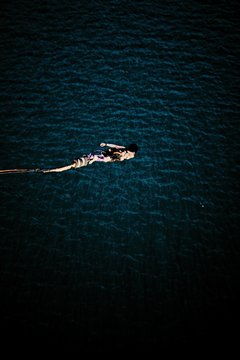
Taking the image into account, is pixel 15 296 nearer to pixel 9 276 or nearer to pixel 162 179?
pixel 9 276

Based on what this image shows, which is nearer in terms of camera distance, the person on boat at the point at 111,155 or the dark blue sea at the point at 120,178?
the dark blue sea at the point at 120,178

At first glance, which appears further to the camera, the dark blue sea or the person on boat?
the person on boat

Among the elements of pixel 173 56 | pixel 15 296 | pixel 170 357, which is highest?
pixel 173 56

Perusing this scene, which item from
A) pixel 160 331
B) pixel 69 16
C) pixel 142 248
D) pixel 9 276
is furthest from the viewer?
pixel 69 16

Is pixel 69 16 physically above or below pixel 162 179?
above

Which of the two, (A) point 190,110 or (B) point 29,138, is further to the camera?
(A) point 190,110

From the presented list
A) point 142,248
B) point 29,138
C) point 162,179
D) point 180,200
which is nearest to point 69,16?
point 29,138

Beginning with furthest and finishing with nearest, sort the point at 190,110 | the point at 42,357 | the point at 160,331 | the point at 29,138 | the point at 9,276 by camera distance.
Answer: the point at 190,110 < the point at 29,138 < the point at 9,276 < the point at 160,331 < the point at 42,357

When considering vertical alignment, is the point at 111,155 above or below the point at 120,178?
above
